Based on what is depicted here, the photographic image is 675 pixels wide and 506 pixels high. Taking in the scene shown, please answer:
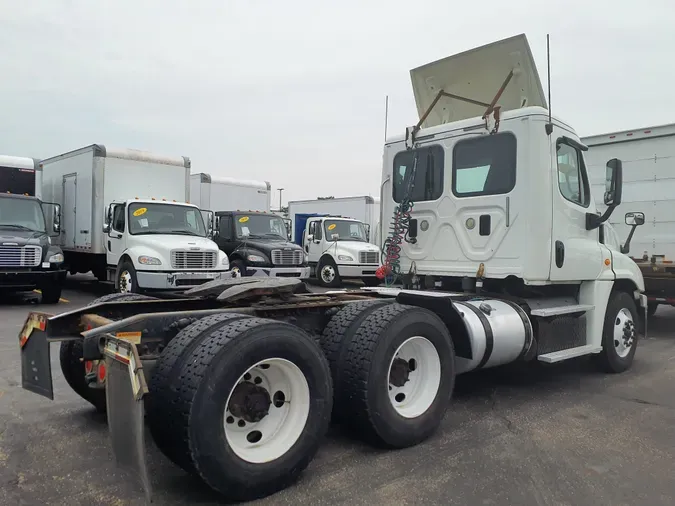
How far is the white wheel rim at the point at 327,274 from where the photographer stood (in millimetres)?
17000

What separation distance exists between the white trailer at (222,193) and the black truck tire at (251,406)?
46.2 ft

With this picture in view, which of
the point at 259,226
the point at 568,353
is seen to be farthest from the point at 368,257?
the point at 568,353

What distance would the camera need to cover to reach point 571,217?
18.9 ft

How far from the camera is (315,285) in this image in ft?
58.8

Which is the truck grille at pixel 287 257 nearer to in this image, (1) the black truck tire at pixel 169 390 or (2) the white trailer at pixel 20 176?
(2) the white trailer at pixel 20 176

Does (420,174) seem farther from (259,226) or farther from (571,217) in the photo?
(259,226)

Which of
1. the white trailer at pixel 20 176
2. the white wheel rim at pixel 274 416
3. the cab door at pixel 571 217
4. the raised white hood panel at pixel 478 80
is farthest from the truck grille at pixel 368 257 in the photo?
the white wheel rim at pixel 274 416

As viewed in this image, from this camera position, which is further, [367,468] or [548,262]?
[548,262]

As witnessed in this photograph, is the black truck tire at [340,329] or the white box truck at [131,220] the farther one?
the white box truck at [131,220]

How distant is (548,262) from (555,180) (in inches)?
33.0

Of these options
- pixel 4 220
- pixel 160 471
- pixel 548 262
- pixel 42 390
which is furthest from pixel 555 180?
pixel 4 220

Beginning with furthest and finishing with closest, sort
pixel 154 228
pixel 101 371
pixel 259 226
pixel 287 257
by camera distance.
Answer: pixel 259 226 → pixel 287 257 → pixel 154 228 → pixel 101 371

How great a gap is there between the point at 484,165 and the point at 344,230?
1215 centimetres

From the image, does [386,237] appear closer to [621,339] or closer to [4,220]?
[621,339]
